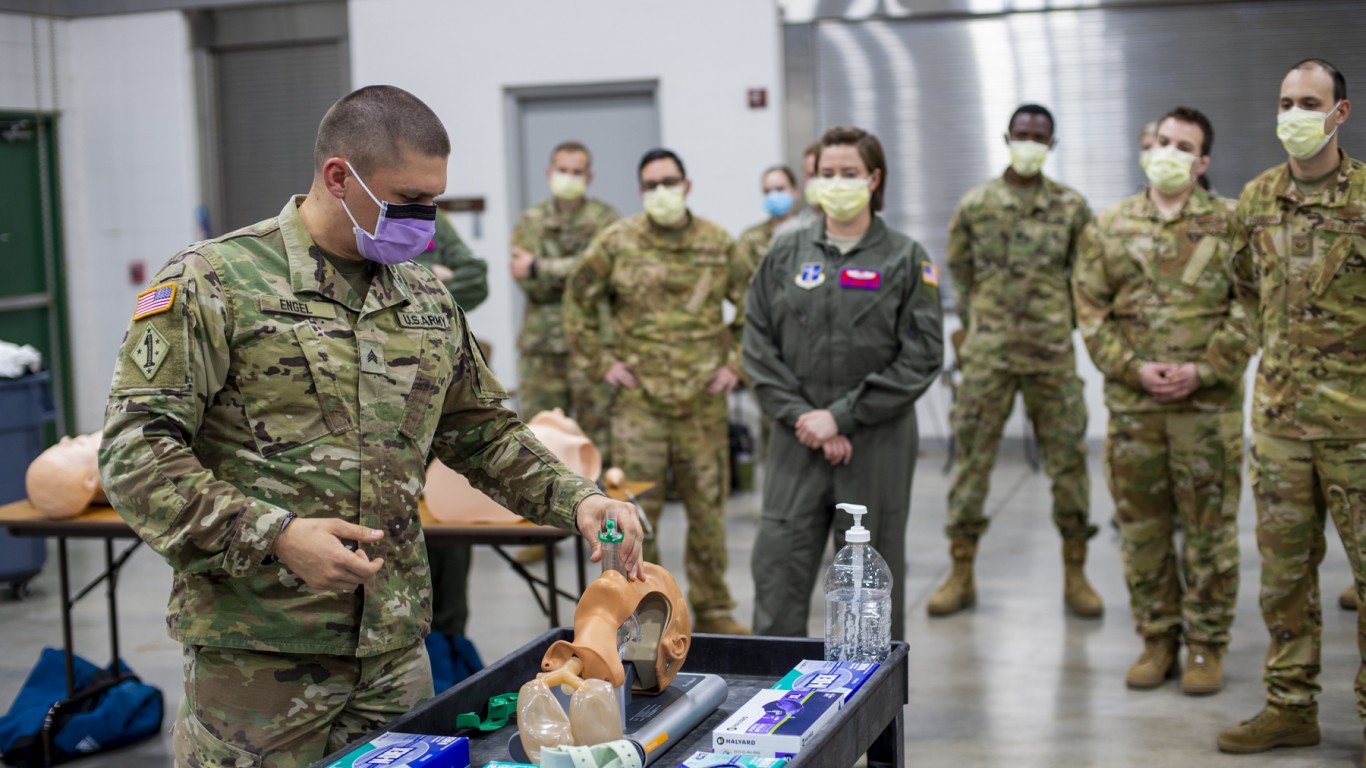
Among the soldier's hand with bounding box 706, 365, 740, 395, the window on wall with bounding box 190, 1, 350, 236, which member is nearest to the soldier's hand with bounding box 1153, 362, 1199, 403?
the soldier's hand with bounding box 706, 365, 740, 395

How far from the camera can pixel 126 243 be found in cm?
1000

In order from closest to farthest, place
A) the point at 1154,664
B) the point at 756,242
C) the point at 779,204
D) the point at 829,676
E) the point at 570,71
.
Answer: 1. the point at 829,676
2. the point at 1154,664
3. the point at 756,242
4. the point at 779,204
5. the point at 570,71

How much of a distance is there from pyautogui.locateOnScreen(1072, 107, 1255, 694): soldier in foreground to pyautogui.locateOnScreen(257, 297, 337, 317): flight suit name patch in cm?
289

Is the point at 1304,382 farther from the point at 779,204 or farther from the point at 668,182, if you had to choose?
the point at 779,204

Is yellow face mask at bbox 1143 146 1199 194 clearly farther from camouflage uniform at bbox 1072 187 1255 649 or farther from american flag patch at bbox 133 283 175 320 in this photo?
american flag patch at bbox 133 283 175 320

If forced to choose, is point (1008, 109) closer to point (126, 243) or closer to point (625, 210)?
point (625, 210)

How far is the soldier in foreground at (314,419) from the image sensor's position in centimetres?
205

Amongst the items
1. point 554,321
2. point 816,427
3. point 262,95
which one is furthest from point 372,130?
point 262,95

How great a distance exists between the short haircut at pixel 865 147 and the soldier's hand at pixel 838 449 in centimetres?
72

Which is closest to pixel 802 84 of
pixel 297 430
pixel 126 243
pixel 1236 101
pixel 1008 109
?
pixel 1008 109

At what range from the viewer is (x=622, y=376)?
5.18 meters

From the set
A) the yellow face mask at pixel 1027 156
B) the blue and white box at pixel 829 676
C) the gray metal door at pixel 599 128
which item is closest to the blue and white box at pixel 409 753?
the blue and white box at pixel 829 676

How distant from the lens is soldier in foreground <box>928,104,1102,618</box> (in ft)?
17.6

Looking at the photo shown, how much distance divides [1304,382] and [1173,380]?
61cm
